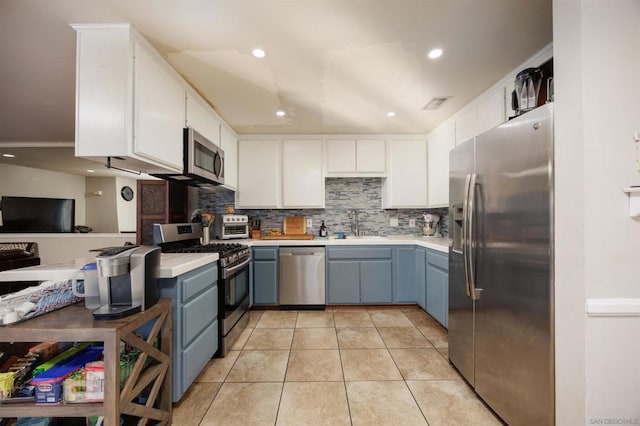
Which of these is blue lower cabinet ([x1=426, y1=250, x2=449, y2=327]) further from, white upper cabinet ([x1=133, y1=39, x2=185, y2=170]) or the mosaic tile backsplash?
white upper cabinet ([x1=133, y1=39, x2=185, y2=170])

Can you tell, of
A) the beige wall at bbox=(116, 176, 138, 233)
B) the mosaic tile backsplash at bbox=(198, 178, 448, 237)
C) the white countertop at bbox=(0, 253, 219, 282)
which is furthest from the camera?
the beige wall at bbox=(116, 176, 138, 233)

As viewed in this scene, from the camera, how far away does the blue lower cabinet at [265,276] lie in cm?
325

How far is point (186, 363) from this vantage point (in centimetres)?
165

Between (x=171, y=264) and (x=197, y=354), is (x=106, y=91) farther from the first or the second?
(x=197, y=354)

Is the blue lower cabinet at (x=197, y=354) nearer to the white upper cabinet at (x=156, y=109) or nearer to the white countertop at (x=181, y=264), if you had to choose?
the white countertop at (x=181, y=264)

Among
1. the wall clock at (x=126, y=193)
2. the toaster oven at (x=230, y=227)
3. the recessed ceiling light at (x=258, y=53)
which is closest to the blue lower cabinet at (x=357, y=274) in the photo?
the toaster oven at (x=230, y=227)

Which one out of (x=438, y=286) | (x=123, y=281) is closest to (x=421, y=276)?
(x=438, y=286)

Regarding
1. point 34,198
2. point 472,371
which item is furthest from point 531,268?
point 34,198

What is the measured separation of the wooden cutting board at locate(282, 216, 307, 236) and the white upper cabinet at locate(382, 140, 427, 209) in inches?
49.8

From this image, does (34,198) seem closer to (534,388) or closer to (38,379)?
(38,379)

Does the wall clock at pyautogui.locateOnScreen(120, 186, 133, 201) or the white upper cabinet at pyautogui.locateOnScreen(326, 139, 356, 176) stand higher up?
the white upper cabinet at pyautogui.locateOnScreen(326, 139, 356, 176)

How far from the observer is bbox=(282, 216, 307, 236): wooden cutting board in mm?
3775

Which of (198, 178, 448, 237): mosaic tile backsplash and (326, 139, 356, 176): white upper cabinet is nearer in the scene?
(326, 139, 356, 176): white upper cabinet

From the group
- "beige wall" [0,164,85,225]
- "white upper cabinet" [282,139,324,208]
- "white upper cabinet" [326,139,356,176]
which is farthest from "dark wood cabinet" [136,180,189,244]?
"beige wall" [0,164,85,225]
